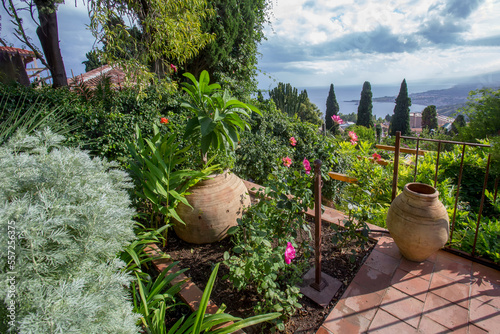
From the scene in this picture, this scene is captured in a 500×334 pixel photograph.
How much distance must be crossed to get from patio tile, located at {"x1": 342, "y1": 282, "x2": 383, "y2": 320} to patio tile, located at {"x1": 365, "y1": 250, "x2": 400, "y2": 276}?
250 millimetres

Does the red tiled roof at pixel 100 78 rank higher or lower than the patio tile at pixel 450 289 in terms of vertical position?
higher

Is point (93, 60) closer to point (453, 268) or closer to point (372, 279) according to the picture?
point (372, 279)

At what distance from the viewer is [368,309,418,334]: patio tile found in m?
1.38

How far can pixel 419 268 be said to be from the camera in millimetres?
1837

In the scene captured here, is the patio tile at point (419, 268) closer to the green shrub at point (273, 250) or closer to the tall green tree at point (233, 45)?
the green shrub at point (273, 250)

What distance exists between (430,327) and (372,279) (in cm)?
40

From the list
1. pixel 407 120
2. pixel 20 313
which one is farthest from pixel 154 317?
pixel 407 120

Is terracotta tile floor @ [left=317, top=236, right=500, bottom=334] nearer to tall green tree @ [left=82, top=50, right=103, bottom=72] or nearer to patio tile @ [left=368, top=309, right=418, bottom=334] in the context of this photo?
patio tile @ [left=368, top=309, right=418, bottom=334]

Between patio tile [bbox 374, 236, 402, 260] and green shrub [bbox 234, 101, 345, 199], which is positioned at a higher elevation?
green shrub [bbox 234, 101, 345, 199]

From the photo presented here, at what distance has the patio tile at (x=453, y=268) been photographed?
174cm

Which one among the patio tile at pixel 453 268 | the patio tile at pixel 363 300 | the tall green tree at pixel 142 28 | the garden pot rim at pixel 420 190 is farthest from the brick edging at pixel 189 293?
the tall green tree at pixel 142 28

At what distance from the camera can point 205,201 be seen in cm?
209

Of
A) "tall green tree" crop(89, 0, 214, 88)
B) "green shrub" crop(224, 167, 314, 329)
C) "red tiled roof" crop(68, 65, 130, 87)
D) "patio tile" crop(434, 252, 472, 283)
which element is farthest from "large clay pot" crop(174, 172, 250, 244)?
"red tiled roof" crop(68, 65, 130, 87)

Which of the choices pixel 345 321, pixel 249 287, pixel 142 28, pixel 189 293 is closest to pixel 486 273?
pixel 345 321
